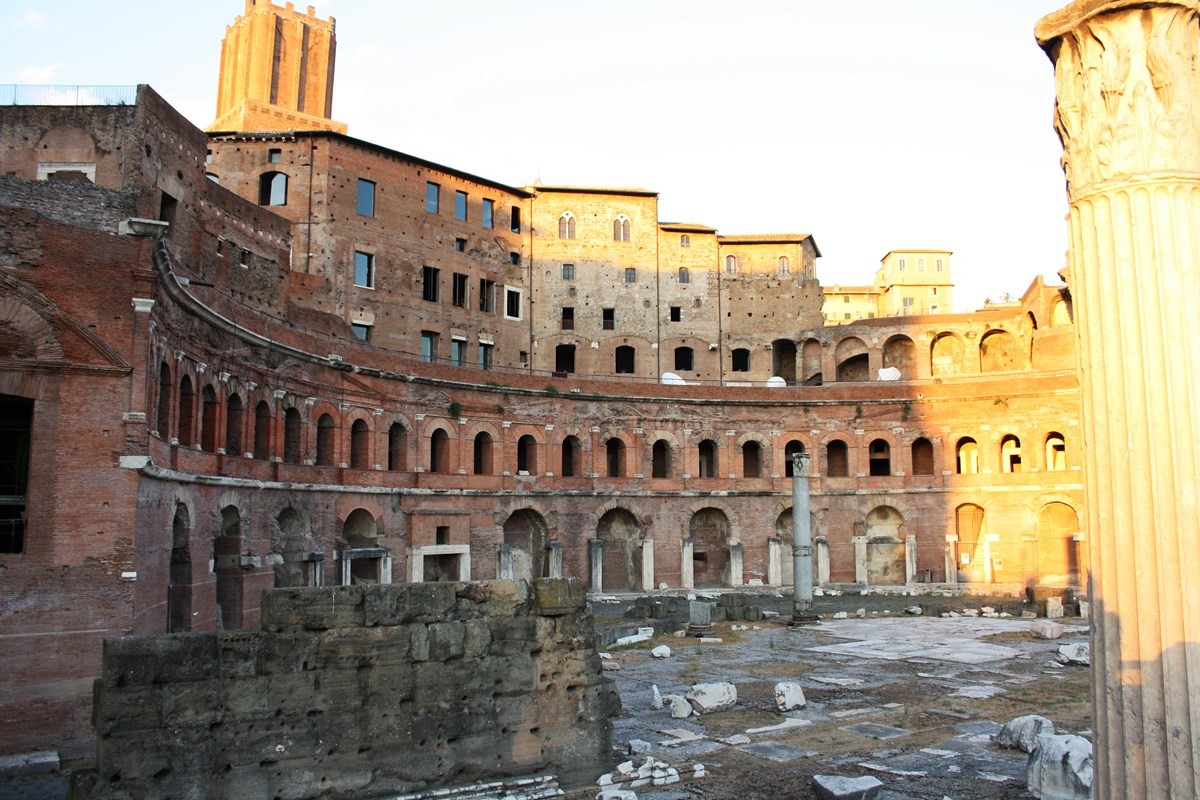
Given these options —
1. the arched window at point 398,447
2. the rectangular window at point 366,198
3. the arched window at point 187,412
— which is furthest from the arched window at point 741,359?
the arched window at point 187,412

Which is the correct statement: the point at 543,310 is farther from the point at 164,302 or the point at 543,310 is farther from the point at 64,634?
the point at 64,634

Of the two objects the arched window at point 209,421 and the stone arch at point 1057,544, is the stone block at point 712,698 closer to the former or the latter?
the arched window at point 209,421

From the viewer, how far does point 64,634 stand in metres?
15.0

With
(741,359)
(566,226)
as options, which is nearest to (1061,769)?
(741,359)

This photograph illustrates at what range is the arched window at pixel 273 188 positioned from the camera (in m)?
36.0

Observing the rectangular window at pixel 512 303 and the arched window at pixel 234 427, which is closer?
the arched window at pixel 234 427

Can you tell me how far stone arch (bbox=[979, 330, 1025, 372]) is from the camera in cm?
4366

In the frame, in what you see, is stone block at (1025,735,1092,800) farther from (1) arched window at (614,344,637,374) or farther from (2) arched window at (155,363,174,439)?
(1) arched window at (614,344,637,374)

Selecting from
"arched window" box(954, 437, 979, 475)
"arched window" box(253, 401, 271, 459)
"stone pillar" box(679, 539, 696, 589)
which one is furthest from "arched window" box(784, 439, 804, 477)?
"arched window" box(253, 401, 271, 459)

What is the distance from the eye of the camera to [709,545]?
129ft

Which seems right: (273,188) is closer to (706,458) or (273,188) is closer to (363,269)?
(363,269)

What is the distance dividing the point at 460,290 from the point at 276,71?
68.2 feet

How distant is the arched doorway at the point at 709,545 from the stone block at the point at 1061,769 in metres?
28.1

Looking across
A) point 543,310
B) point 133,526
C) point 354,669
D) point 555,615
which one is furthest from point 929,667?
point 543,310
